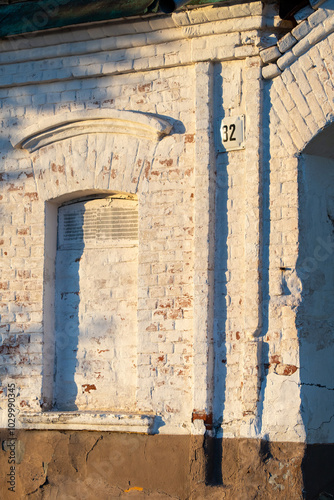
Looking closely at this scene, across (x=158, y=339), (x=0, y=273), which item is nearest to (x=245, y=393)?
(x=158, y=339)

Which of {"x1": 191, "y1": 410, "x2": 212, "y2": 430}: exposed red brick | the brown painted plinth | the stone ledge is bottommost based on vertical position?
the brown painted plinth

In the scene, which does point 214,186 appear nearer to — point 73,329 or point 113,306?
point 113,306

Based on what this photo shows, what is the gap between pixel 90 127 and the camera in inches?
272

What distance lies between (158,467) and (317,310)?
1.78 meters

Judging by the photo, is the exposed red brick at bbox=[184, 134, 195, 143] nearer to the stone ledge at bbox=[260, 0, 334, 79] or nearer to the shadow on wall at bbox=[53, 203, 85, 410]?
the stone ledge at bbox=[260, 0, 334, 79]

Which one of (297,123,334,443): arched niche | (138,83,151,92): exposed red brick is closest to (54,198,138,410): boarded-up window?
(138,83,151,92): exposed red brick

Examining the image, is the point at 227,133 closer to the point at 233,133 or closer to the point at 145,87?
the point at 233,133

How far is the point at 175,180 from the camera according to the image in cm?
657

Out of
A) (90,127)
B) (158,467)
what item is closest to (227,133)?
(90,127)

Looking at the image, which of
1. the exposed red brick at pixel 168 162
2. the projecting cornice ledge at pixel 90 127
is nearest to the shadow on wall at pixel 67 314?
the projecting cornice ledge at pixel 90 127

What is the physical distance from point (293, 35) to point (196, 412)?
10.1 feet

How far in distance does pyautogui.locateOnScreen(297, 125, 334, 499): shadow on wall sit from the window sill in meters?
1.29

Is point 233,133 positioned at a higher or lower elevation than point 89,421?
higher

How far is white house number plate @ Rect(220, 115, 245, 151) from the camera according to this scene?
6.38 metres
